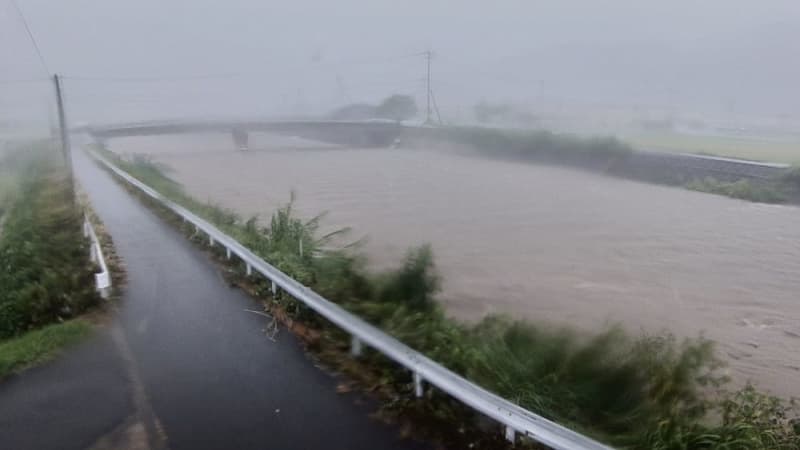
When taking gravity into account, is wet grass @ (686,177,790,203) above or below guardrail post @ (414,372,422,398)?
below

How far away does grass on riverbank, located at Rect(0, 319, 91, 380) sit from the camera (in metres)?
6.17

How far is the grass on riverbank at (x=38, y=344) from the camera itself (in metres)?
6.17

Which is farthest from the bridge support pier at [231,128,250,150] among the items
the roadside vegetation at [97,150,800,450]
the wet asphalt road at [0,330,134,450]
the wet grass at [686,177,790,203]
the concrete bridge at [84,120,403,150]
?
the wet asphalt road at [0,330,134,450]

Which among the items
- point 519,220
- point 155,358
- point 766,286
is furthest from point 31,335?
point 519,220

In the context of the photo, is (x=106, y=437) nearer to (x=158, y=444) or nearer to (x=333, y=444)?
(x=158, y=444)

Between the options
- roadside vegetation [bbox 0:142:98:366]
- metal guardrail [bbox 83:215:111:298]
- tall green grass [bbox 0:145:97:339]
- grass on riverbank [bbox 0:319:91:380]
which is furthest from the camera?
metal guardrail [bbox 83:215:111:298]

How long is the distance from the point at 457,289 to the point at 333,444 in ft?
25.8

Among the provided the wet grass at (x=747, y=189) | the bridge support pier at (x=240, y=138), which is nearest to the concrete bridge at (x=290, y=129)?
the bridge support pier at (x=240, y=138)

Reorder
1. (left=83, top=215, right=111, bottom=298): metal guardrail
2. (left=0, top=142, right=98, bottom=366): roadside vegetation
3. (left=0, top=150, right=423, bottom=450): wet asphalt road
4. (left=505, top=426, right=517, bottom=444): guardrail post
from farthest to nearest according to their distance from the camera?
(left=83, top=215, right=111, bottom=298): metal guardrail → (left=0, top=142, right=98, bottom=366): roadside vegetation → (left=0, top=150, right=423, bottom=450): wet asphalt road → (left=505, top=426, right=517, bottom=444): guardrail post

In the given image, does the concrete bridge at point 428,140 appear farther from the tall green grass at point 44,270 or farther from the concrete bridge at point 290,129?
the tall green grass at point 44,270

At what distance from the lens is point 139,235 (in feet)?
44.3

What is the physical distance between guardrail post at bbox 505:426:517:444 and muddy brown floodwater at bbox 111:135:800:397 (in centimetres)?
509

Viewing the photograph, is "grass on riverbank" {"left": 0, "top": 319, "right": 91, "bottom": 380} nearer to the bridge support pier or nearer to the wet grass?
the wet grass

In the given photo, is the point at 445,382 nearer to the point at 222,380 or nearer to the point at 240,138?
the point at 222,380
